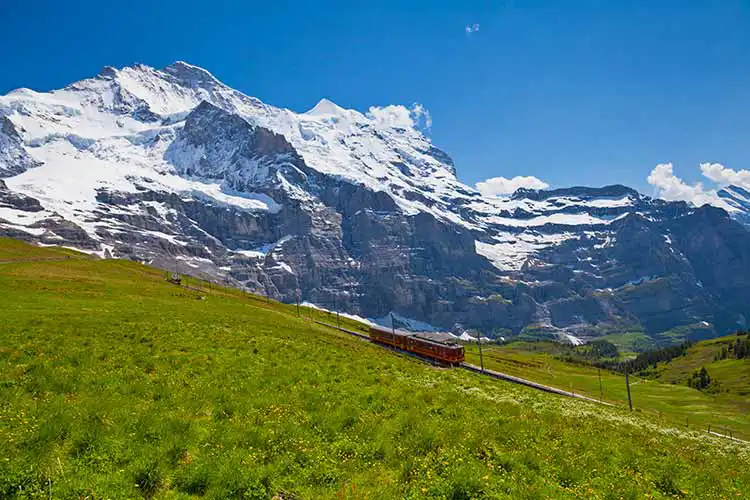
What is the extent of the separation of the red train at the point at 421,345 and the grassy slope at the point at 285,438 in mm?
57257

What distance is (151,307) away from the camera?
54000 millimetres

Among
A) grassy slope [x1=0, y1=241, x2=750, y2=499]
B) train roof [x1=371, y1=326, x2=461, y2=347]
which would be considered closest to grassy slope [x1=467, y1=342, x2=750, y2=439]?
train roof [x1=371, y1=326, x2=461, y2=347]

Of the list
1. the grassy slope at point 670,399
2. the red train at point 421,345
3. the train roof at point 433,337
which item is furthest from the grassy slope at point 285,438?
the grassy slope at point 670,399

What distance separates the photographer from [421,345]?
290 ft

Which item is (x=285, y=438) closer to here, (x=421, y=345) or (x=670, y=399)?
(x=421, y=345)

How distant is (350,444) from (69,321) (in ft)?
95.5

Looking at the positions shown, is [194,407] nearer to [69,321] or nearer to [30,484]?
[30,484]

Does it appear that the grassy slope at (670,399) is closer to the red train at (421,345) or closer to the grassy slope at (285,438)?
the red train at (421,345)

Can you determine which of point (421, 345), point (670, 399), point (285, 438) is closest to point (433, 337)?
point (421, 345)

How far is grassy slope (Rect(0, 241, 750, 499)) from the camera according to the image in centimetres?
1190

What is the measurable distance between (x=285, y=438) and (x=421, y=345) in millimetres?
75667

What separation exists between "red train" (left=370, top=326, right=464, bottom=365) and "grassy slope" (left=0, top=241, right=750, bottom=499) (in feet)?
188

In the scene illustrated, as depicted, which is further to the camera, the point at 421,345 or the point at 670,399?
the point at 670,399

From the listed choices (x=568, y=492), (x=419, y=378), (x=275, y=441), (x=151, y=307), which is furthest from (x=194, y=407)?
(x=151, y=307)
